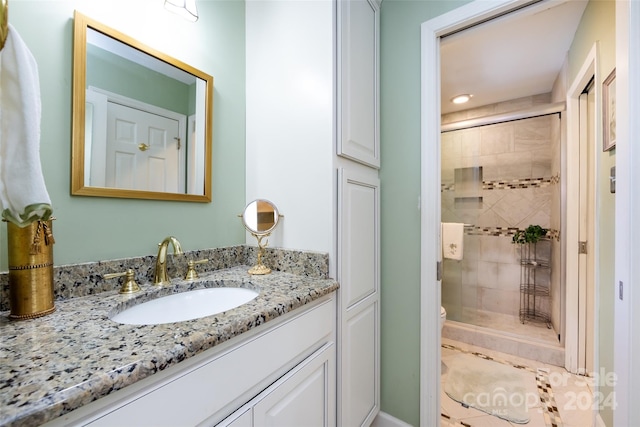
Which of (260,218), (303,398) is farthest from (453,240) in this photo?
(303,398)

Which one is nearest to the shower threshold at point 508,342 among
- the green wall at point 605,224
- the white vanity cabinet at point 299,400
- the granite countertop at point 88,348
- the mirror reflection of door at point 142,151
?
the green wall at point 605,224

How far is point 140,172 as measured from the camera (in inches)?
38.7

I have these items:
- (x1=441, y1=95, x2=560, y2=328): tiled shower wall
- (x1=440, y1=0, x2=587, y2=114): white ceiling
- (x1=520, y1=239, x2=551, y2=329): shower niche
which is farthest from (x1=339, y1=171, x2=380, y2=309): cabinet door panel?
(x1=520, y1=239, x2=551, y2=329): shower niche

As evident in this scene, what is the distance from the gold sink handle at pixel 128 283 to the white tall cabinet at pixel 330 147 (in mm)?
548

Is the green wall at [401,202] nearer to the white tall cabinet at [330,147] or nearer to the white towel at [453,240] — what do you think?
the white tall cabinet at [330,147]

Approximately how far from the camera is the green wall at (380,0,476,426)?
4.24 ft

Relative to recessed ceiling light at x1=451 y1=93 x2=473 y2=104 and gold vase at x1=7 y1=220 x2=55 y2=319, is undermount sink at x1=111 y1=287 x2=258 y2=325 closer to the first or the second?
gold vase at x1=7 y1=220 x2=55 y2=319

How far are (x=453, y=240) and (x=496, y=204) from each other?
64cm

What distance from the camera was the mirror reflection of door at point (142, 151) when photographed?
0.92m

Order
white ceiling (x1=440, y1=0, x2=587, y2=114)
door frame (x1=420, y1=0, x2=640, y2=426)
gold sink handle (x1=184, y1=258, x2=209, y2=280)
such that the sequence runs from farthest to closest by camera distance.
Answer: white ceiling (x1=440, y1=0, x2=587, y2=114) < gold sink handle (x1=184, y1=258, x2=209, y2=280) < door frame (x1=420, y1=0, x2=640, y2=426)

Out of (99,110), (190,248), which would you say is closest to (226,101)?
(99,110)

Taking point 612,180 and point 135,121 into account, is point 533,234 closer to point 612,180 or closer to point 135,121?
point 612,180

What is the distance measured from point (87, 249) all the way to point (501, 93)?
3285 millimetres

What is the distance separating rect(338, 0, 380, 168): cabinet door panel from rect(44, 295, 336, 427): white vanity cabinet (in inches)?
26.6
